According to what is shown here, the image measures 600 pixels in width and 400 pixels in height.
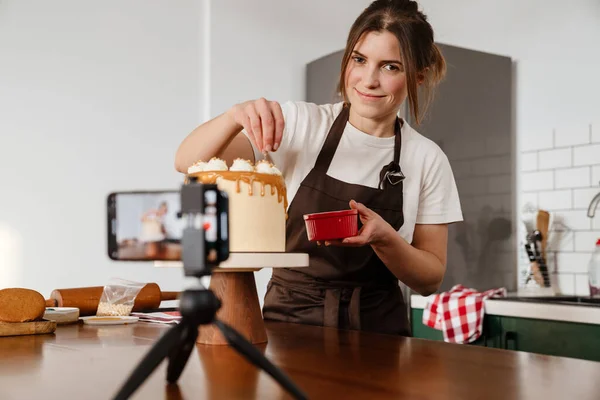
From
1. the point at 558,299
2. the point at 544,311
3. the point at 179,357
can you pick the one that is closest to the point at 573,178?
the point at 558,299

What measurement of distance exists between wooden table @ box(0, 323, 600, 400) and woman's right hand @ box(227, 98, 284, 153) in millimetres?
391

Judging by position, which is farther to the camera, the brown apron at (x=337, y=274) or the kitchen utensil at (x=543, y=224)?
the kitchen utensil at (x=543, y=224)

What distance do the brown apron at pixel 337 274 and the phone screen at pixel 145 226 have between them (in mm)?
958

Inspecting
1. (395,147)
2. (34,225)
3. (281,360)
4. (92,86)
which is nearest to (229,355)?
(281,360)

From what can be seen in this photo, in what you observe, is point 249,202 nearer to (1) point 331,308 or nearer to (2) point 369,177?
(1) point 331,308

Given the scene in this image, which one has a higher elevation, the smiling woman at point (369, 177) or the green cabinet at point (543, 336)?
the smiling woman at point (369, 177)

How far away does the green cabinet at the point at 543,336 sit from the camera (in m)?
2.33

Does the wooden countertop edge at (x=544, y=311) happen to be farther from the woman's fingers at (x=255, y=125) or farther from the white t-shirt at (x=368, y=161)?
the woman's fingers at (x=255, y=125)

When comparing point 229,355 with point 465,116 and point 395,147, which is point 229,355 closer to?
point 395,147

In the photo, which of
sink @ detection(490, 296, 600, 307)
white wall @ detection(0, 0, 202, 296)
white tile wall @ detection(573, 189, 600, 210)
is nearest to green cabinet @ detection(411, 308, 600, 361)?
sink @ detection(490, 296, 600, 307)

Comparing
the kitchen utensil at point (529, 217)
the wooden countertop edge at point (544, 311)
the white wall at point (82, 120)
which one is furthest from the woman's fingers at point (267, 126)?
the kitchen utensil at point (529, 217)

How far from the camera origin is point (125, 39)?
3357 mm

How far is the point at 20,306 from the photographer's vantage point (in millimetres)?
1432

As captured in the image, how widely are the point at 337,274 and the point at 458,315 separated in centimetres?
120
